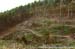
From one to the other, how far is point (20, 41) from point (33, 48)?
0.53 metres

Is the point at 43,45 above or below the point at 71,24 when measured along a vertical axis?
below

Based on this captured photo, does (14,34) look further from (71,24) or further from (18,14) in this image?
(71,24)

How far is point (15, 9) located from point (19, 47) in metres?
1.37

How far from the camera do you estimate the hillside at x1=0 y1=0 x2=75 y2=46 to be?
21.6ft

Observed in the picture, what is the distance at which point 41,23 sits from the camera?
6.83 meters

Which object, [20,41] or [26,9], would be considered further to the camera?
[26,9]

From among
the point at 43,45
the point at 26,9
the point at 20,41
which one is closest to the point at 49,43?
the point at 43,45

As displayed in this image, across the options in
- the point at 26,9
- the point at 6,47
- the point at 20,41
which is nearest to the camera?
the point at 6,47

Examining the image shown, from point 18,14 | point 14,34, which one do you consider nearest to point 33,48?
point 14,34

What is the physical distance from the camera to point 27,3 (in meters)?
7.29

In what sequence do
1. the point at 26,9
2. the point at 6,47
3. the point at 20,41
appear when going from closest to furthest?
the point at 6,47 < the point at 20,41 < the point at 26,9

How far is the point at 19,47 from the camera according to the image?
20.4ft

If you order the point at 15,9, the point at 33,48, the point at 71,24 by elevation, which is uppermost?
the point at 15,9

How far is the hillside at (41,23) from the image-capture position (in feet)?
21.6
